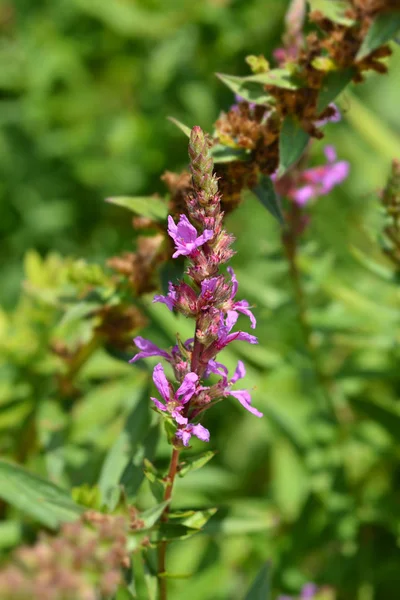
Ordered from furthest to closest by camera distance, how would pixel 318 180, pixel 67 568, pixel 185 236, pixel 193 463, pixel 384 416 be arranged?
pixel 384 416 → pixel 318 180 → pixel 193 463 → pixel 185 236 → pixel 67 568

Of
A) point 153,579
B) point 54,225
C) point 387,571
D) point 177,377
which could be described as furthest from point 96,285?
point 54,225

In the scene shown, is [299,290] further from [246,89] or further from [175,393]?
[175,393]

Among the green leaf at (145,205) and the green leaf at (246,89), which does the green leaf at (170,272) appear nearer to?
the green leaf at (145,205)

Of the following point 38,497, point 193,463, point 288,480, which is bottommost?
point 288,480

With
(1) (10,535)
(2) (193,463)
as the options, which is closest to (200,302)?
(2) (193,463)

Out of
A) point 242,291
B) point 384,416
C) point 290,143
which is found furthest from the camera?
point 242,291

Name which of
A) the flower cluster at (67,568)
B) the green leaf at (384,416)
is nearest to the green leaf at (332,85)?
the flower cluster at (67,568)

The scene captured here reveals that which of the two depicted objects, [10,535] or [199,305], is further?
[10,535]
